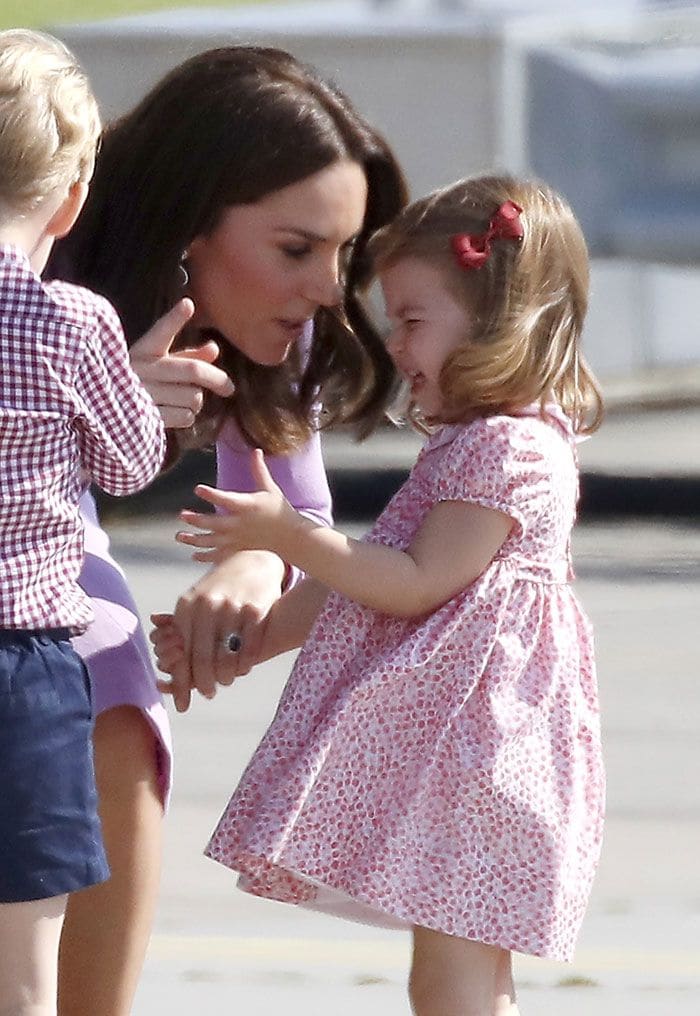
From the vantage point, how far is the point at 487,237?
3238 millimetres

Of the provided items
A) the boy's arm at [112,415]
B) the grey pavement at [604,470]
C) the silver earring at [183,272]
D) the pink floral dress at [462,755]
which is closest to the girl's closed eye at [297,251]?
the silver earring at [183,272]

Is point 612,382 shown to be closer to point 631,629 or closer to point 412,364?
point 631,629

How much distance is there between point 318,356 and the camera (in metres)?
3.82

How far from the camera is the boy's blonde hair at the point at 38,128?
9.61ft

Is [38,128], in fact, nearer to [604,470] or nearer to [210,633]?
[210,633]

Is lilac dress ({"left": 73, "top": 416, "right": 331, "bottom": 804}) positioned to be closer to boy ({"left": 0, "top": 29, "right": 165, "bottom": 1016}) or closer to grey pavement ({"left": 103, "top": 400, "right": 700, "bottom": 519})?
boy ({"left": 0, "top": 29, "right": 165, "bottom": 1016})

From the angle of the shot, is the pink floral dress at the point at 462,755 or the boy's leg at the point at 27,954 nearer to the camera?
the boy's leg at the point at 27,954

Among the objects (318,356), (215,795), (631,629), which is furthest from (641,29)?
(318,356)

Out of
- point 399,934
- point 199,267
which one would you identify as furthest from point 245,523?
point 399,934

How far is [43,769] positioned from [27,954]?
245mm

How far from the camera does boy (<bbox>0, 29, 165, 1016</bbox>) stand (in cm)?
294

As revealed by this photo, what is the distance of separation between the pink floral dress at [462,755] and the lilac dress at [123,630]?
277mm

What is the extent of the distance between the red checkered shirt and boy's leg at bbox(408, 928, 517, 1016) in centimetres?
65

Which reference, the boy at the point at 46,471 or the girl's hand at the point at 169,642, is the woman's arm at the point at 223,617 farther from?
the boy at the point at 46,471
